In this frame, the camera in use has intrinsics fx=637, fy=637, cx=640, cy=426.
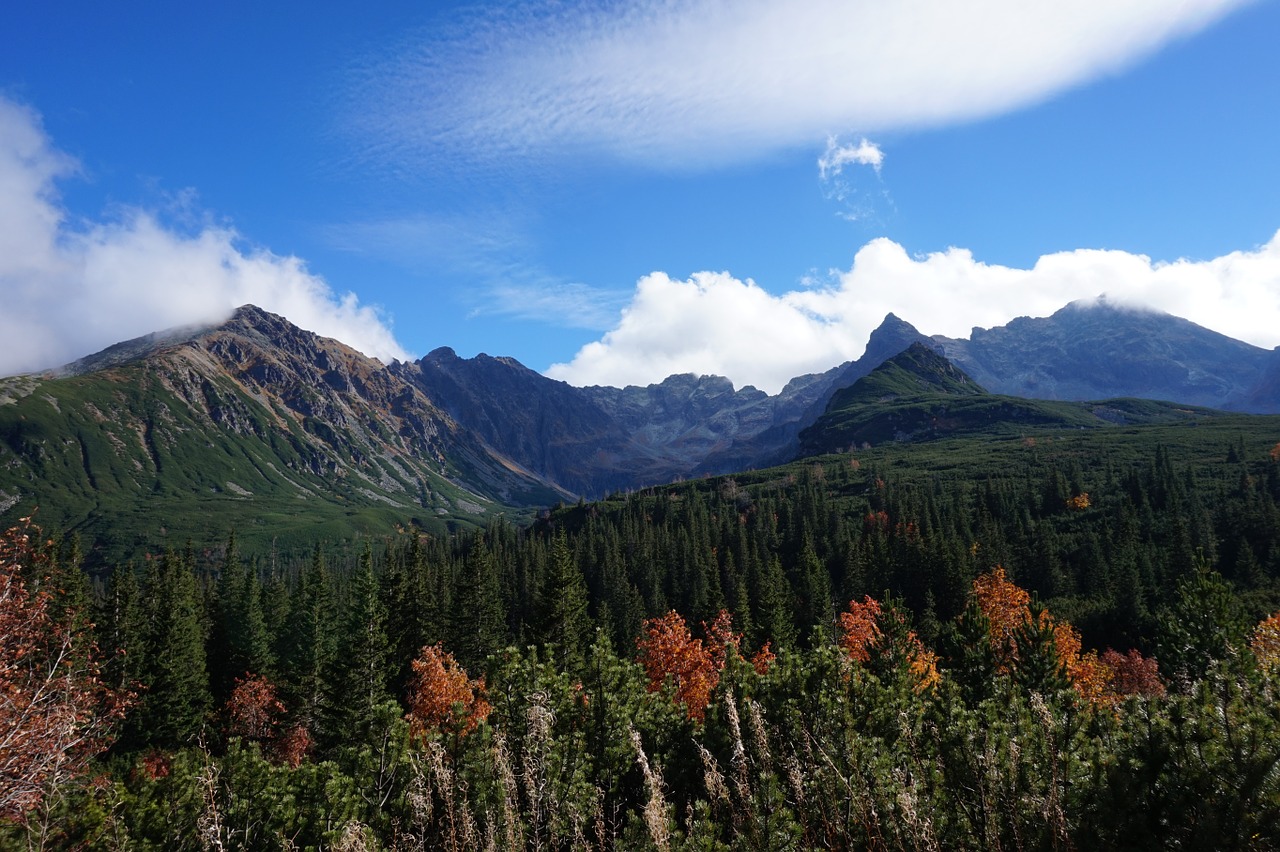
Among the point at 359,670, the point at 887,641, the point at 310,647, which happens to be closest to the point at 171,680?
the point at 310,647

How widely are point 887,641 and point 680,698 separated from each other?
49.3 feet

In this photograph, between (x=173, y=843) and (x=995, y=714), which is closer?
(x=995, y=714)

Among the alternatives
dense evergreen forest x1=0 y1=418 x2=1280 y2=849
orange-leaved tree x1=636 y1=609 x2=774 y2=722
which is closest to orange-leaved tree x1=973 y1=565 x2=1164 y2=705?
dense evergreen forest x1=0 y1=418 x2=1280 y2=849

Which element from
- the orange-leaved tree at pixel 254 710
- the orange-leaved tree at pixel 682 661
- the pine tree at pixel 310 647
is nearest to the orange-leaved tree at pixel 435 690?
the pine tree at pixel 310 647

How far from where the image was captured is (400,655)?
5712 cm

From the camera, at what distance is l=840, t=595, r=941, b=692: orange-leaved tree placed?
38438mm

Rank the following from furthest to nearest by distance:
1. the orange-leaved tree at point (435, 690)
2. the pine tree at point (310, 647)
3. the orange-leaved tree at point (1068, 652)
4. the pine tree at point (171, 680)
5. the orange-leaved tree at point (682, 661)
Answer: the pine tree at point (310, 647) < the pine tree at point (171, 680) < the orange-leaved tree at point (1068, 652) < the orange-leaved tree at point (435, 690) < the orange-leaved tree at point (682, 661)

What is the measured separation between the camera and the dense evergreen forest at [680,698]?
9.32 m

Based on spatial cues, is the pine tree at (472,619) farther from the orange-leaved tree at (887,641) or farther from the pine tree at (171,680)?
the orange-leaved tree at (887,641)

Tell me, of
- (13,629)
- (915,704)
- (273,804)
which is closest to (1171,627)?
(915,704)

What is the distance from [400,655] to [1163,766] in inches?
2302

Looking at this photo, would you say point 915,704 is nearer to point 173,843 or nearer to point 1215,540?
point 173,843

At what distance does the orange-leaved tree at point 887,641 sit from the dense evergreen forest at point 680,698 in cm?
45

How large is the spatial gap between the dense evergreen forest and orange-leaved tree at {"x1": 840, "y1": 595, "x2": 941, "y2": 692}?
447 millimetres
